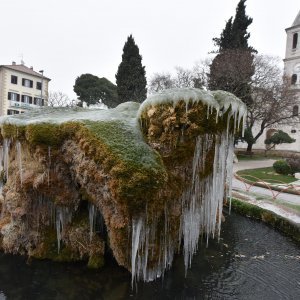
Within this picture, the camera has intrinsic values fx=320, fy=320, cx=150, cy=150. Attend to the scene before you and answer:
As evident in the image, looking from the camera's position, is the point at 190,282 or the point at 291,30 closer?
the point at 190,282

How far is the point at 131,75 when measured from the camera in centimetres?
3741

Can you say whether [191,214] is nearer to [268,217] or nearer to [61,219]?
[61,219]

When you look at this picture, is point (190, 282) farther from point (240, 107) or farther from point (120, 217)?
point (240, 107)

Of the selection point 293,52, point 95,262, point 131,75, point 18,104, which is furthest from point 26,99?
point 95,262

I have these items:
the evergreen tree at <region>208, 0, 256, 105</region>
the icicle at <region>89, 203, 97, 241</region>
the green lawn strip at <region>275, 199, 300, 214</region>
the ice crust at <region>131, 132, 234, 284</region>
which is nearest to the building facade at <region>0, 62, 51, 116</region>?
the evergreen tree at <region>208, 0, 256, 105</region>

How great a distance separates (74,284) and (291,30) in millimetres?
51178

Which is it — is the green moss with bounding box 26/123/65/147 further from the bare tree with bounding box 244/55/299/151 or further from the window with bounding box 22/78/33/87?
the window with bounding box 22/78/33/87

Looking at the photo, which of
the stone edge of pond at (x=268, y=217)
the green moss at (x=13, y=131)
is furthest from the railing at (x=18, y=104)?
the stone edge of pond at (x=268, y=217)

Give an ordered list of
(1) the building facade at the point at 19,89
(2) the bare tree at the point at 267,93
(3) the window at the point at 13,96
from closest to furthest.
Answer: (2) the bare tree at the point at 267,93, (1) the building facade at the point at 19,89, (3) the window at the point at 13,96

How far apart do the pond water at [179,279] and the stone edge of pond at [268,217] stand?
1.58 metres

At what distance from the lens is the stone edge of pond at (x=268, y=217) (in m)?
12.5

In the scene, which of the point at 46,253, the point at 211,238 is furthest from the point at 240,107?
the point at 46,253

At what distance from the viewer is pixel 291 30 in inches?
1908

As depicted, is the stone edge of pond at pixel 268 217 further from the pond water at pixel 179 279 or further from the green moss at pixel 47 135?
the green moss at pixel 47 135
